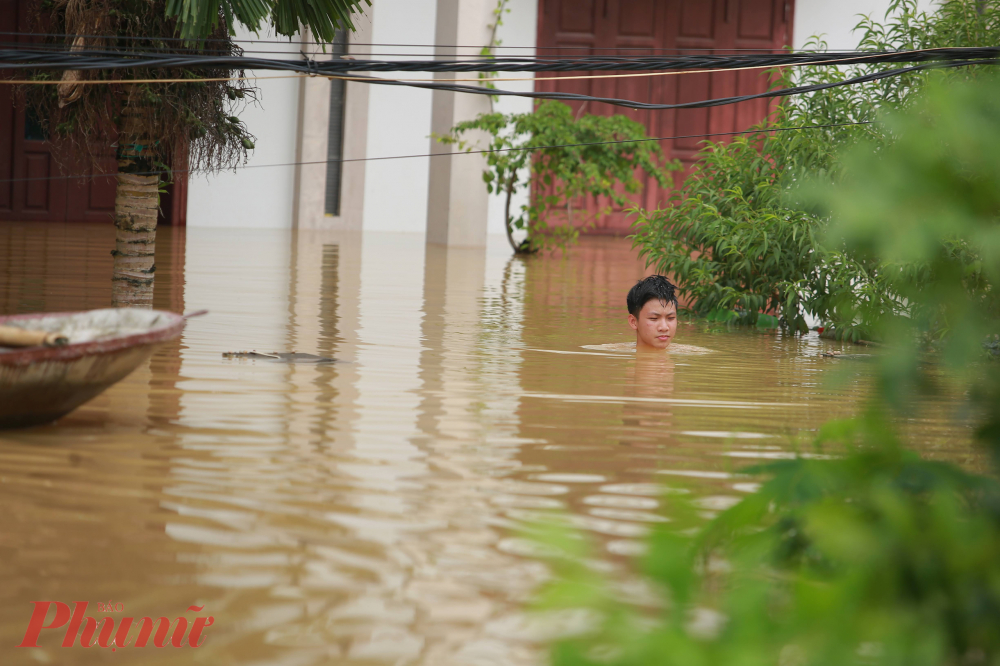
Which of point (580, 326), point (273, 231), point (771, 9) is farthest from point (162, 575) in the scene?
point (771, 9)

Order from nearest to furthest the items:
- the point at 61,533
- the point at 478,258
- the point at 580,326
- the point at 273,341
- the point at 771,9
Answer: the point at 61,533
the point at 273,341
the point at 580,326
the point at 478,258
the point at 771,9

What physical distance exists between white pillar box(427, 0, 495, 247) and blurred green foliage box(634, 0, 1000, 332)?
229 inches

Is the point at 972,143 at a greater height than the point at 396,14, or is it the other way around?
the point at 396,14

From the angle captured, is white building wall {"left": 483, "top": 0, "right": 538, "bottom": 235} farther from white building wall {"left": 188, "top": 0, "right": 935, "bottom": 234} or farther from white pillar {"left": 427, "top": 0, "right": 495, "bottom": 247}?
white pillar {"left": 427, "top": 0, "right": 495, "bottom": 247}

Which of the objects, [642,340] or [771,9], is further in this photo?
[771,9]

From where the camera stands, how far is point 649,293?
20.2 feet

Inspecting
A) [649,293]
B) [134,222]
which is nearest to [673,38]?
[649,293]

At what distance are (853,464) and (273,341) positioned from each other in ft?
16.3

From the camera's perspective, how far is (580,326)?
7.03 m

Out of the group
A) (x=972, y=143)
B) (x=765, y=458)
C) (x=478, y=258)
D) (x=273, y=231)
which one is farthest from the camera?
(x=273, y=231)

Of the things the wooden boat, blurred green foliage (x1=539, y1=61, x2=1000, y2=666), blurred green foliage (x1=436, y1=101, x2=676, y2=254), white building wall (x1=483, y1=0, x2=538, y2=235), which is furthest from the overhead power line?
white building wall (x1=483, y1=0, x2=538, y2=235)

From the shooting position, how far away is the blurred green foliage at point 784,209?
23.3 ft

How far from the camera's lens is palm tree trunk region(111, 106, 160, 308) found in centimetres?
599

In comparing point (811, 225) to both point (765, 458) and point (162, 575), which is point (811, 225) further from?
point (162, 575)
